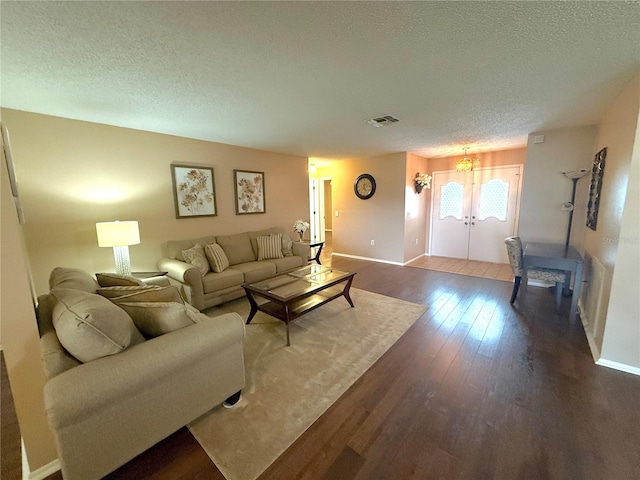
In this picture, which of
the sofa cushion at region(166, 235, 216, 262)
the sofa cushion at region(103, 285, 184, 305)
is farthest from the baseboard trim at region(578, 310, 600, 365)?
the sofa cushion at region(166, 235, 216, 262)

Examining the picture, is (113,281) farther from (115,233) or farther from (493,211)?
(493,211)

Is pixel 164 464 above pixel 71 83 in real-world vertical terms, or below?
below

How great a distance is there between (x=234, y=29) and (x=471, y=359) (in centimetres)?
301

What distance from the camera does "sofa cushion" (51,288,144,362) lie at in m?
1.22

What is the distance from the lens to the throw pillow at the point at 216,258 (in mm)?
3459

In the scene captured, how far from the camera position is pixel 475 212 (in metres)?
5.55

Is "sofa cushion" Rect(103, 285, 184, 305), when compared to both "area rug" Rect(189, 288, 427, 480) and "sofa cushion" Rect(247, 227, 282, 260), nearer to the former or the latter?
"area rug" Rect(189, 288, 427, 480)

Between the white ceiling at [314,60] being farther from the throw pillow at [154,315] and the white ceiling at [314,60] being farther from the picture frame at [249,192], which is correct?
the throw pillow at [154,315]

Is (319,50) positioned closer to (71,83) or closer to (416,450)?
(71,83)

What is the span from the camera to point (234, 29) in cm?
142

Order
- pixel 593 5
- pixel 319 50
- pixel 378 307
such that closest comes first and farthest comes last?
pixel 593 5 < pixel 319 50 < pixel 378 307

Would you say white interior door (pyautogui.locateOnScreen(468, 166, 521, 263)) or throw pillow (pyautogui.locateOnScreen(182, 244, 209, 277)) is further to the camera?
white interior door (pyautogui.locateOnScreen(468, 166, 521, 263))

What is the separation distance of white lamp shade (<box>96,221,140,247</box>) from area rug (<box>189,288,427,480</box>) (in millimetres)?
1282

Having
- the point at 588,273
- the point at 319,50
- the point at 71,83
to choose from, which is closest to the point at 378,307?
the point at 588,273
